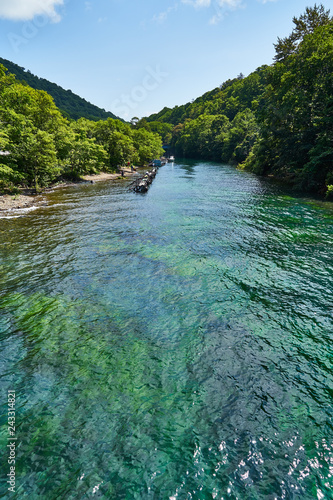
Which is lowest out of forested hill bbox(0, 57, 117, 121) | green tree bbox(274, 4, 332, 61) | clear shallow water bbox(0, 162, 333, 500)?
clear shallow water bbox(0, 162, 333, 500)

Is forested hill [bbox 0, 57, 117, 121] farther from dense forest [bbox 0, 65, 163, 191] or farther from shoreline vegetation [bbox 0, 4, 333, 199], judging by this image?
shoreline vegetation [bbox 0, 4, 333, 199]

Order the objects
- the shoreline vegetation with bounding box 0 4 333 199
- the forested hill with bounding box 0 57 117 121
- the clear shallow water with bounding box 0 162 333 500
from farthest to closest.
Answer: the forested hill with bounding box 0 57 117 121 < the shoreline vegetation with bounding box 0 4 333 199 < the clear shallow water with bounding box 0 162 333 500

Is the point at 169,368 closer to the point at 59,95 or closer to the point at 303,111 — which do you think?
the point at 303,111

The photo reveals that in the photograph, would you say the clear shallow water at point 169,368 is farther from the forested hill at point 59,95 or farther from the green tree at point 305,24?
the forested hill at point 59,95

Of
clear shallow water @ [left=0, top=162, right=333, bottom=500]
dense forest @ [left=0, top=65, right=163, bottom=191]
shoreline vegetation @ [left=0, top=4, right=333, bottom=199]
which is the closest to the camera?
clear shallow water @ [left=0, top=162, right=333, bottom=500]

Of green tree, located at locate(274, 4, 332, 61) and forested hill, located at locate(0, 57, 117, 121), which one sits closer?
green tree, located at locate(274, 4, 332, 61)

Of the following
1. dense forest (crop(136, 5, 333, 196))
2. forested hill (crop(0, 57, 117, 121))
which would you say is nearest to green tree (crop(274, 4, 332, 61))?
dense forest (crop(136, 5, 333, 196))

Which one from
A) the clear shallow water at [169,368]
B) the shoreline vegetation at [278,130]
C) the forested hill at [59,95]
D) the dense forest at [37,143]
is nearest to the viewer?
the clear shallow water at [169,368]

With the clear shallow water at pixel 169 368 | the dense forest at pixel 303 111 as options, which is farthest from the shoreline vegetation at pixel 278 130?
the clear shallow water at pixel 169 368

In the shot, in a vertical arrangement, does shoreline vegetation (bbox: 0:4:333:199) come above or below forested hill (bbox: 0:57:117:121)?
below
